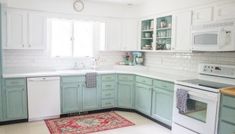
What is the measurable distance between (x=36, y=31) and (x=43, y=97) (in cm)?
132

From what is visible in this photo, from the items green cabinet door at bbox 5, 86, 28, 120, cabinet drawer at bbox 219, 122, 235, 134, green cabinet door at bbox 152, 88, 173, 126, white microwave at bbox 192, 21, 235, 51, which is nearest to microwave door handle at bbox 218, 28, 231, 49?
white microwave at bbox 192, 21, 235, 51

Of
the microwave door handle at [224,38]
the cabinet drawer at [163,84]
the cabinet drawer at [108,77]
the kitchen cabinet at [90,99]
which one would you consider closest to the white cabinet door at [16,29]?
the kitchen cabinet at [90,99]

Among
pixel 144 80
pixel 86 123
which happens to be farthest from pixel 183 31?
pixel 86 123

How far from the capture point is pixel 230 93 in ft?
8.70

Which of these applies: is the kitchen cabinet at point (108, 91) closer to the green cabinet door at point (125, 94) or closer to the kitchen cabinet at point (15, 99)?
the green cabinet door at point (125, 94)

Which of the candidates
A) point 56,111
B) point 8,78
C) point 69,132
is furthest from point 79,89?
Answer: point 8,78

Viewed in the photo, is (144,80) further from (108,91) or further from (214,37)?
(214,37)

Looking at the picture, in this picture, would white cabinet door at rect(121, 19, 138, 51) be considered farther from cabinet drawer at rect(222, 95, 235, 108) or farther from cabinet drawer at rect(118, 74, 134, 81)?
cabinet drawer at rect(222, 95, 235, 108)

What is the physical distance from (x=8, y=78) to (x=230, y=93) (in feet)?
11.6

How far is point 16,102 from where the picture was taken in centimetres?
396

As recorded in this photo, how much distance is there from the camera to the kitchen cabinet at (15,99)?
12.8 feet

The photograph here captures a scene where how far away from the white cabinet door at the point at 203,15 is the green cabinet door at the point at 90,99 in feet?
7.98

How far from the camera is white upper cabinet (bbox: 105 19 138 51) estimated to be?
516cm

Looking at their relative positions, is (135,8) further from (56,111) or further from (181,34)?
(56,111)
